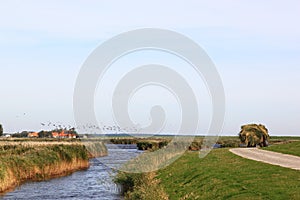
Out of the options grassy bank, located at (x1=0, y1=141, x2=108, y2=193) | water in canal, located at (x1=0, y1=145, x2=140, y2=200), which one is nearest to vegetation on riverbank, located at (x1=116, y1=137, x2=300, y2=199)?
water in canal, located at (x1=0, y1=145, x2=140, y2=200)

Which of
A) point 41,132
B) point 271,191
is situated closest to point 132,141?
point 41,132

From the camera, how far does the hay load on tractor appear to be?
156ft

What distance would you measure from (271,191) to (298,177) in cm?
247

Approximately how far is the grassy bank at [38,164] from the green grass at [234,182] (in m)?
10.8

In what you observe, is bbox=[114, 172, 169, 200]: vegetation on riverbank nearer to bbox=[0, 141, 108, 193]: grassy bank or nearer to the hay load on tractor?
bbox=[0, 141, 108, 193]: grassy bank

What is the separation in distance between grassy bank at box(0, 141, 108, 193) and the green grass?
1076 centimetres

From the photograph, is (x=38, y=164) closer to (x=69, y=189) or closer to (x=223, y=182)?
(x=69, y=189)

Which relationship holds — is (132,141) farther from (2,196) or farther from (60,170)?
(2,196)

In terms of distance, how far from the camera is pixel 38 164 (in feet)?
125

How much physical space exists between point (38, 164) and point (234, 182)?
22314mm

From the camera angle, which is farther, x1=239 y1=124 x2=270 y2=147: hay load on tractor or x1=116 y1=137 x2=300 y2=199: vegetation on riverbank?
x1=239 y1=124 x2=270 y2=147: hay load on tractor

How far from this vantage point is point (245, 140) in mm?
48188

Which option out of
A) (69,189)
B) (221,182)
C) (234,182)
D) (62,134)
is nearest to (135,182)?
(69,189)

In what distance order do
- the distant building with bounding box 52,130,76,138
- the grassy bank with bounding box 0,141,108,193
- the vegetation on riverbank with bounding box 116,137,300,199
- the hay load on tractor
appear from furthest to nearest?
the distant building with bounding box 52,130,76,138
the hay load on tractor
the grassy bank with bounding box 0,141,108,193
the vegetation on riverbank with bounding box 116,137,300,199
